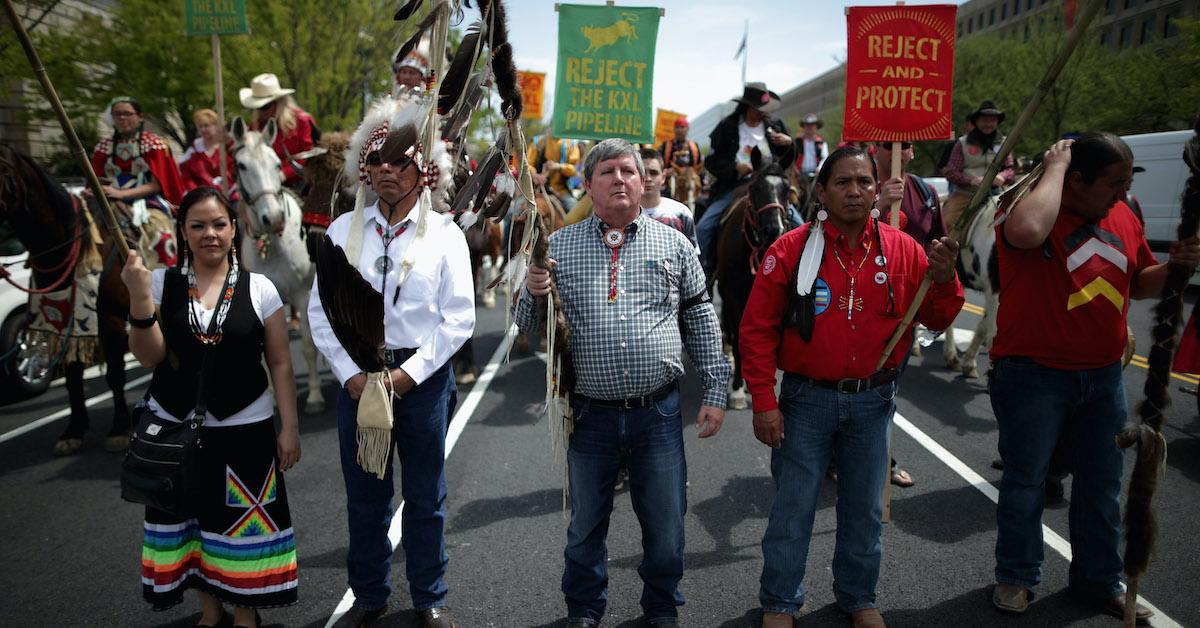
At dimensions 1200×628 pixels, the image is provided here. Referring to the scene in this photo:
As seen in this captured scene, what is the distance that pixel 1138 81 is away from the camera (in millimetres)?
22594

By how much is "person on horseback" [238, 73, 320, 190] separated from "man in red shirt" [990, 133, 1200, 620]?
6.69 m

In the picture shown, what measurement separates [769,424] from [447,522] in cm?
236


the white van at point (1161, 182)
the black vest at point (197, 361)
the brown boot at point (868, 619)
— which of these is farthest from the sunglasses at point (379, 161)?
the white van at point (1161, 182)

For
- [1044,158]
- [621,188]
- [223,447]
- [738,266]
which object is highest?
[1044,158]

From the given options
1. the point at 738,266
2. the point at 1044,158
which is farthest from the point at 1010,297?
the point at 738,266

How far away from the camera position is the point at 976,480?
4961 millimetres

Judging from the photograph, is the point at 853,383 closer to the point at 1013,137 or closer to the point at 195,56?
the point at 1013,137

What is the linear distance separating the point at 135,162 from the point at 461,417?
154 inches

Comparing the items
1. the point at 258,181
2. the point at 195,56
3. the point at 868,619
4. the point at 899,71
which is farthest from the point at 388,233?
the point at 195,56

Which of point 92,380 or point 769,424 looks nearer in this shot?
point 769,424

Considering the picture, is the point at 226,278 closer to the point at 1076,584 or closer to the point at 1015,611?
the point at 1015,611

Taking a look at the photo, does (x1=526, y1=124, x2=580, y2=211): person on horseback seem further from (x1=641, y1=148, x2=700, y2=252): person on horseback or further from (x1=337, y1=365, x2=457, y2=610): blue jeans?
(x1=337, y1=365, x2=457, y2=610): blue jeans

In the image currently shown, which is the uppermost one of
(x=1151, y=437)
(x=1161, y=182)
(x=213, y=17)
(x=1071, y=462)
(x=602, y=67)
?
(x=213, y=17)

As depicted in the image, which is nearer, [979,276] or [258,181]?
[258,181]
